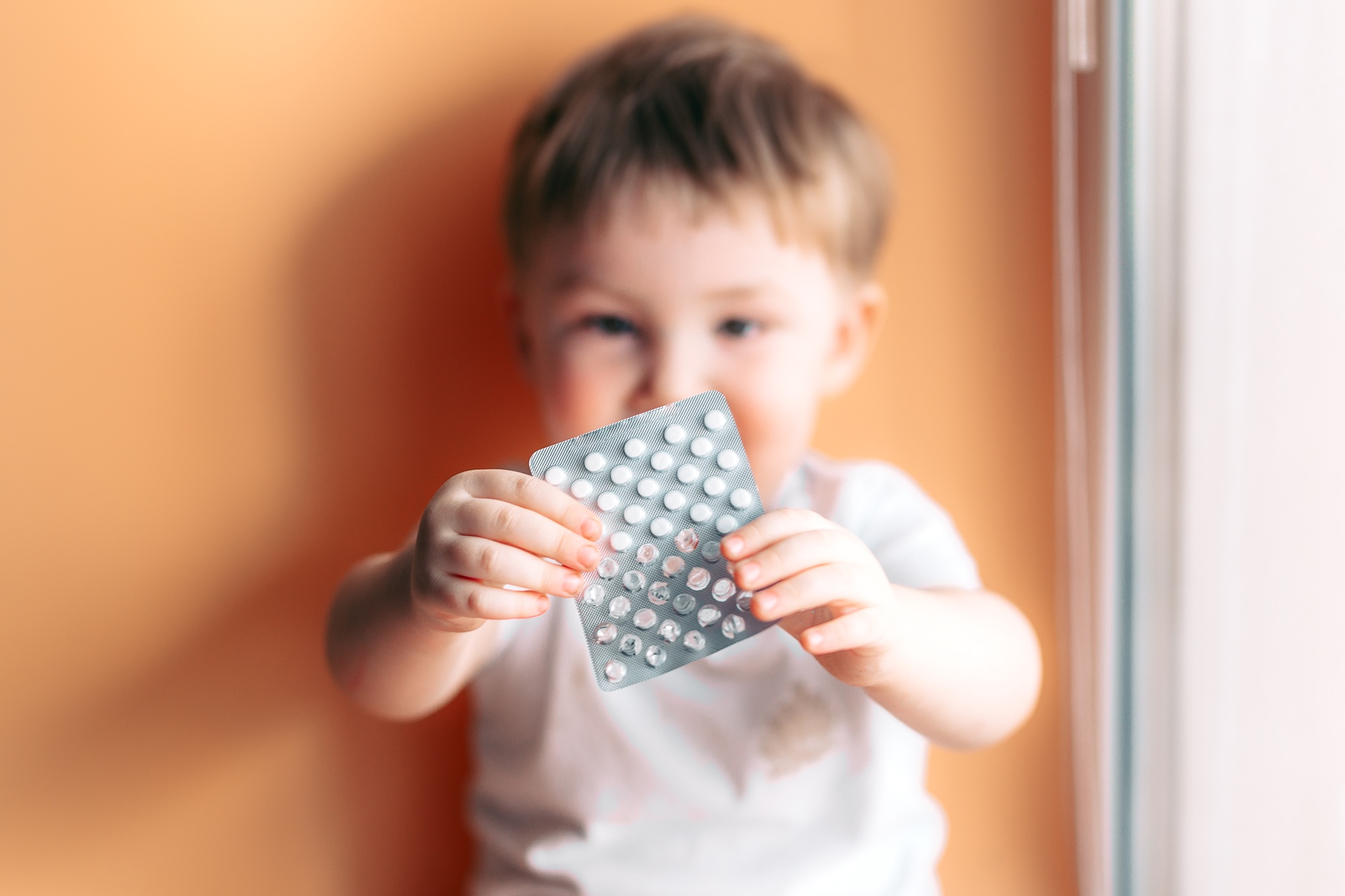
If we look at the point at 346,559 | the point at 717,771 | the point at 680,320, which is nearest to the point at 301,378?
the point at 346,559

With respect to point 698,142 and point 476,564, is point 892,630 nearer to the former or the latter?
point 476,564

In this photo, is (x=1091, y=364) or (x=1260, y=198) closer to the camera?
(x=1260, y=198)

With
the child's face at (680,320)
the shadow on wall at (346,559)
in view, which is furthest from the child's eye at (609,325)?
the shadow on wall at (346,559)

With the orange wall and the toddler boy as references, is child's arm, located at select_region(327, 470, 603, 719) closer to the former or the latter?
the toddler boy

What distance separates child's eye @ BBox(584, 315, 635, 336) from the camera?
589 mm

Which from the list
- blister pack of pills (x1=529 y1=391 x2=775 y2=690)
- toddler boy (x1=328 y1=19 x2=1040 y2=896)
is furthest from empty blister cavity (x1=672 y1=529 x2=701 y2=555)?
toddler boy (x1=328 y1=19 x2=1040 y2=896)

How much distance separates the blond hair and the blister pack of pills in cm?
19

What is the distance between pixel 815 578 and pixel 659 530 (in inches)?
3.0

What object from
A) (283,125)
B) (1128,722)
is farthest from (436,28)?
(1128,722)

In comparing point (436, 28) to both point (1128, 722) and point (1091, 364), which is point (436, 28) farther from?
point (1128, 722)

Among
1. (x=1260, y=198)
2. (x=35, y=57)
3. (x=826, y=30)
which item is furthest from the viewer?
(x=826, y=30)

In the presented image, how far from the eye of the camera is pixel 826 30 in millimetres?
741

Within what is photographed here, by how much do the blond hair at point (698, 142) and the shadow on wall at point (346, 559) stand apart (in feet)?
0.23

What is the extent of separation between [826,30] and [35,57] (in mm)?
547
